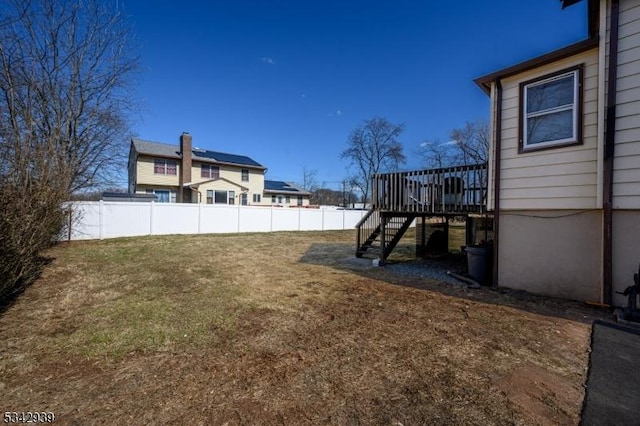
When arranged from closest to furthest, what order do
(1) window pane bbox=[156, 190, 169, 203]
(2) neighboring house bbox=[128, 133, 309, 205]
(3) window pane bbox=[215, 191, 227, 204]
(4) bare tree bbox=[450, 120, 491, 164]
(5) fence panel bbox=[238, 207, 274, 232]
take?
(5) fence panel bbox=[238, 207, 274, 232] < (2) neighboring house bbox=[128, 133, 309, 205] < (1) window pane bbox=[156, 190, 169, 203] < (3) window pane bbox=[215, 191, 227, 204] < (4) bare tree bbox=[450, 120, 491, 164]

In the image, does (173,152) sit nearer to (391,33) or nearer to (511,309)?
(391,33)

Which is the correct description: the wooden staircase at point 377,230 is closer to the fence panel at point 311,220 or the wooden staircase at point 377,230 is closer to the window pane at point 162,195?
the fence panel at point 311,220

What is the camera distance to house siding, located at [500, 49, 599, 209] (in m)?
4.58

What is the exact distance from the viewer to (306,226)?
19375mm

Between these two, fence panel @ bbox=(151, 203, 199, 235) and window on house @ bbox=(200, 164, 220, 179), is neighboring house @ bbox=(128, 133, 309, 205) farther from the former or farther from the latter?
fence panel @ bbox=(151, 203, 199, 235)

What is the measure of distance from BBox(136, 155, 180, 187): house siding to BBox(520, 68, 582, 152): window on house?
24462 mm

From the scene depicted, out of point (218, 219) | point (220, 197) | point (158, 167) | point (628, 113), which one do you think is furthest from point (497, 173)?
point (158, 167)

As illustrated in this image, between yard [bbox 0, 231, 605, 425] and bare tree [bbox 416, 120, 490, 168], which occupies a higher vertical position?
bare tree [bbox 416, 120, 490, 168]

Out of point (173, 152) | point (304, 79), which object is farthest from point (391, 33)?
point (173, 152)

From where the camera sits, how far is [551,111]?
5.02 m

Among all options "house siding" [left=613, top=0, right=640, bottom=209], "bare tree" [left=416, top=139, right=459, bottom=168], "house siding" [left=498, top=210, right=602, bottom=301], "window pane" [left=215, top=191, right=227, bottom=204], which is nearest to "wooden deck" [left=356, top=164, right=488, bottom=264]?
"house siding" [left=498, top=210, right=602, bottom=301]

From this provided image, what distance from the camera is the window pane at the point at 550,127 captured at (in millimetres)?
4840

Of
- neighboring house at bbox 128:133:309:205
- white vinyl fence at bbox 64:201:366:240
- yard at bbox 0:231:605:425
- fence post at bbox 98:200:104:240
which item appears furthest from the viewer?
neighboring house at bbox 128:133:309:205

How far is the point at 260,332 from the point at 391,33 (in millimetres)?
13942
